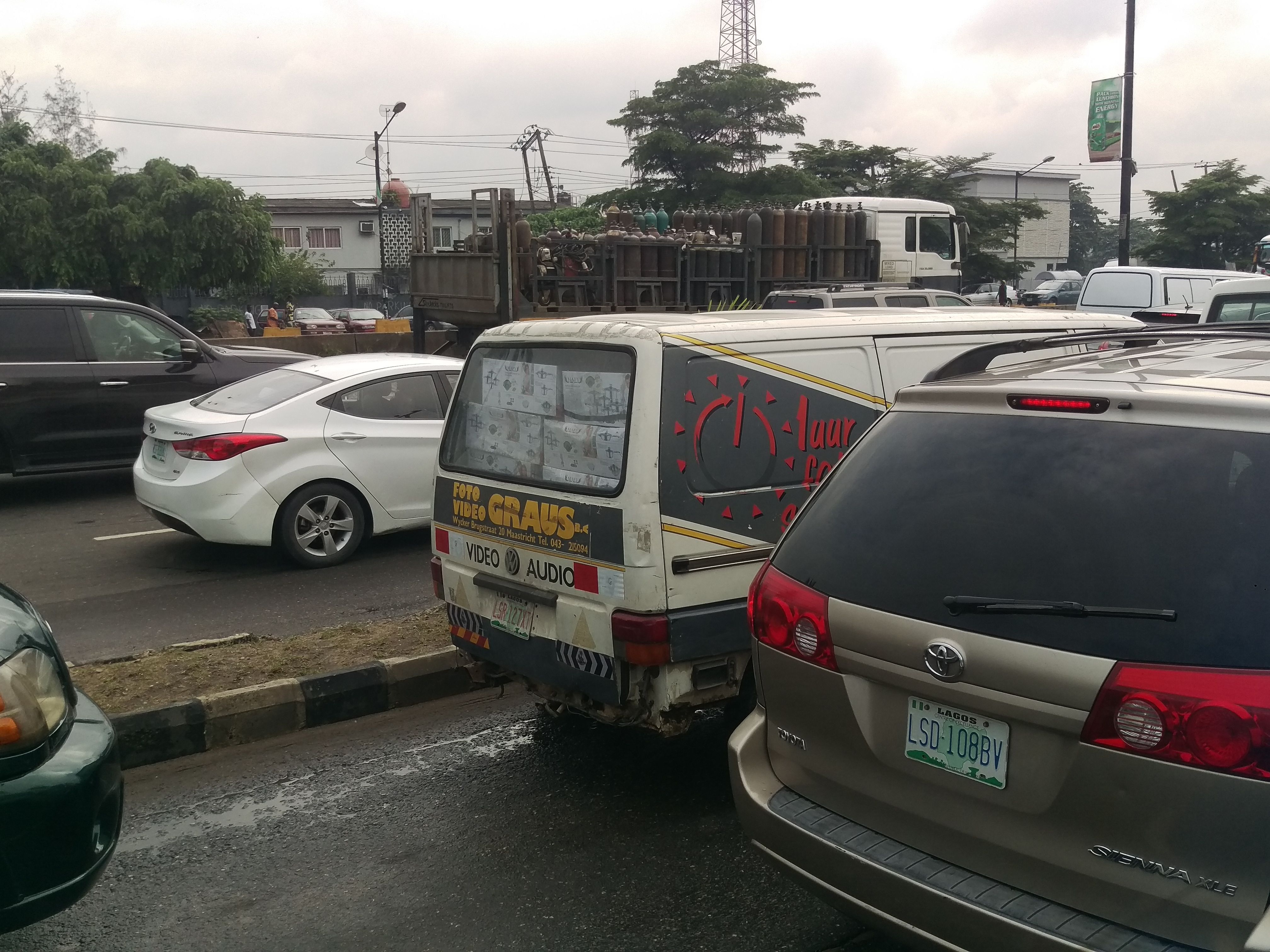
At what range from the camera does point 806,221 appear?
654 inches

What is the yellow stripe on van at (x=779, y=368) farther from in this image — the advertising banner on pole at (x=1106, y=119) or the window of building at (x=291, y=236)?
the window of building at (x=291, y=236)

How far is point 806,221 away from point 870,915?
49.0 feet

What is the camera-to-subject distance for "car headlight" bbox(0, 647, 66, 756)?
2.79 metres

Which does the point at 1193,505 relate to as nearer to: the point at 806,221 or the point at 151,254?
the point at 806,221

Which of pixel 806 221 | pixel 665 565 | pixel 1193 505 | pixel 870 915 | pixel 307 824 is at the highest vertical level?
pixel 806 221

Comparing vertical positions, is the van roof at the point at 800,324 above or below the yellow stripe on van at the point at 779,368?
above

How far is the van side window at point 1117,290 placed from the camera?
17594 mm

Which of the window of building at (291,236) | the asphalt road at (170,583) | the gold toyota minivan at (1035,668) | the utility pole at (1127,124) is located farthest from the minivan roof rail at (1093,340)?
the window of building at (291,236)

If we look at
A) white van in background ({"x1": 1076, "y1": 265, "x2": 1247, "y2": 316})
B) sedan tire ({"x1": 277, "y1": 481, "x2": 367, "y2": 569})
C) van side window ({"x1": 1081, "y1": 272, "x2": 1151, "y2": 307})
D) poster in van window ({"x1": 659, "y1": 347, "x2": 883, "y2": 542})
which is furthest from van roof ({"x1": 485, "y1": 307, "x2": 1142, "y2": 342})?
van side window ({"x1": 1081, "y1": 272, "x2": 1151, "y2": 307})

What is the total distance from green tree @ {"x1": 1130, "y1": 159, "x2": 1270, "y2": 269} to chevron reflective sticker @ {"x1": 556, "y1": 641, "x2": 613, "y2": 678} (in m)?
41.1

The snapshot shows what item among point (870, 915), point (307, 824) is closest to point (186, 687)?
point (307, 824)

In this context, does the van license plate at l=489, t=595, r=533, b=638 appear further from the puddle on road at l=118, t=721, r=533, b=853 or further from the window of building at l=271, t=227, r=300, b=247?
the window of building at l=271, t=227, r=300, b=247

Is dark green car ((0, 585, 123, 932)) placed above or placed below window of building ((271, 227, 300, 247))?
below

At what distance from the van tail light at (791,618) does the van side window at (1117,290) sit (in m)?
16.6
